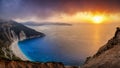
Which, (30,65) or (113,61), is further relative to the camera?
(30,65)

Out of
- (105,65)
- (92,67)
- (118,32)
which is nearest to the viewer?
(105,65)

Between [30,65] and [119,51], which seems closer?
[119,51]

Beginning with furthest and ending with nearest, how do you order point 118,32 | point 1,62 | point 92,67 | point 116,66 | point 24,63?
1. point 24,63
2. point 1,62
3. point 118,32
4. point 92,67
5. point 116,66

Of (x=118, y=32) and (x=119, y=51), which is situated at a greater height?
(x=118, y=32)

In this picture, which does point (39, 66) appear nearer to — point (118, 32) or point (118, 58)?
point (118, 32)

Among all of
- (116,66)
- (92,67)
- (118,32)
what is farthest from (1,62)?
(116,66)

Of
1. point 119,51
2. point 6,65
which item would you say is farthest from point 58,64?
point 119,51

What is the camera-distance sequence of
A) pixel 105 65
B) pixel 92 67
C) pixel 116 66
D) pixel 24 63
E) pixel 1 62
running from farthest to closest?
1. pixel 24 63
2. pixel 1 62
3. pixel 92 67
4. pixel 105 65
5. pixel 116 66

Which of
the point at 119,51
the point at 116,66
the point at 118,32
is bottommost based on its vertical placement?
the point at 116,66

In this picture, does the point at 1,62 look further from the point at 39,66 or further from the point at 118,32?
the point at 118,32
